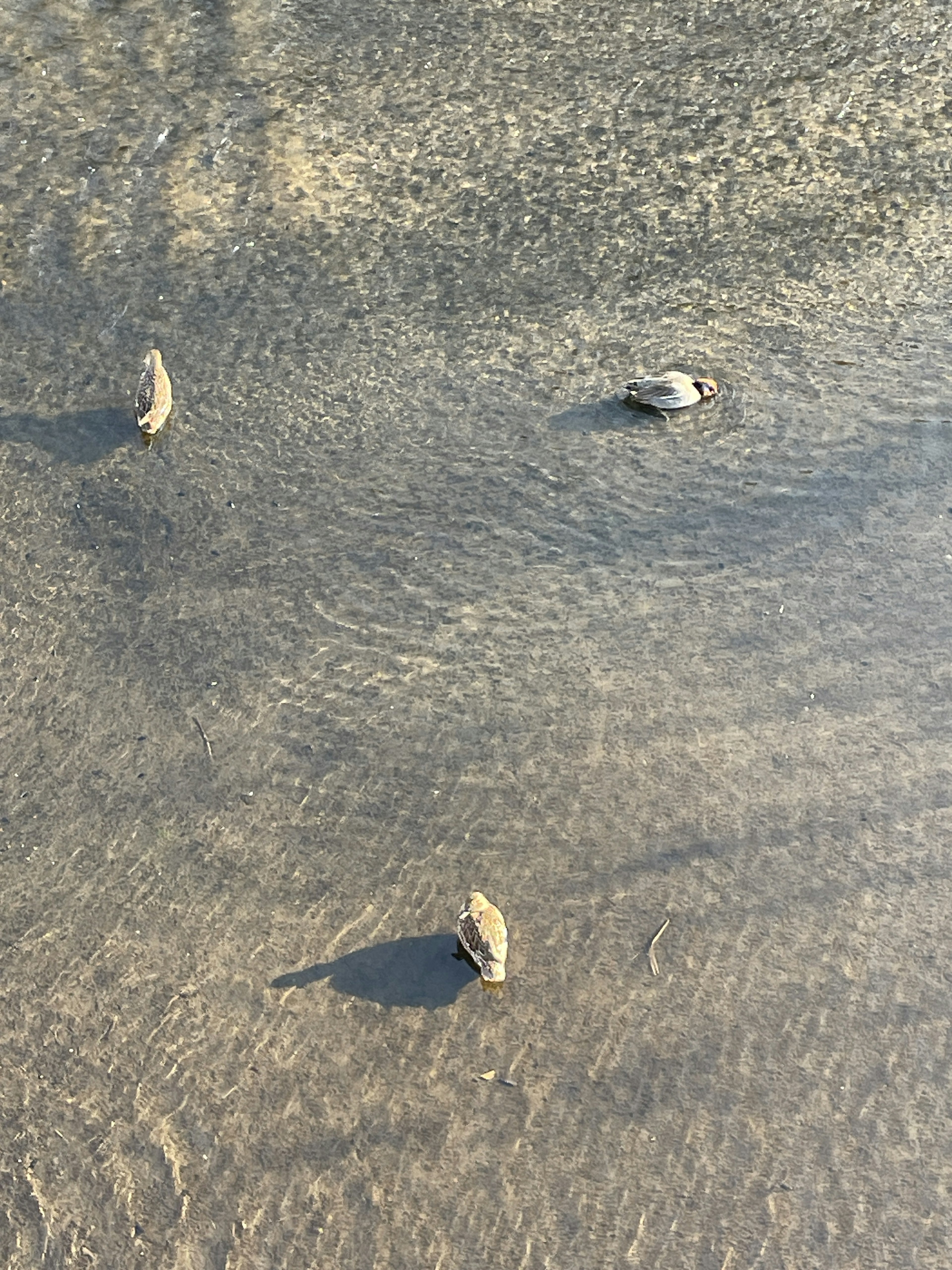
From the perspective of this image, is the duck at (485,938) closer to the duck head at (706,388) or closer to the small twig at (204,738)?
the small twig at (204,738)

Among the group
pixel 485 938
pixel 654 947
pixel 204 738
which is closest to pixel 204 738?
pixel 204 738

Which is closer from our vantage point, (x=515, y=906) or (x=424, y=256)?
(x=515, y=906)

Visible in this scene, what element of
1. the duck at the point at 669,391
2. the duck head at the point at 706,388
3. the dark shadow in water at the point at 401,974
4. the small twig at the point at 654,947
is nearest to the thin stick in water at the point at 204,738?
the dark shadow in water at the point at 401,974

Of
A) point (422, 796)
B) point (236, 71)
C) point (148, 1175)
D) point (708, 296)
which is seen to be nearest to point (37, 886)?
point (148, 1175)

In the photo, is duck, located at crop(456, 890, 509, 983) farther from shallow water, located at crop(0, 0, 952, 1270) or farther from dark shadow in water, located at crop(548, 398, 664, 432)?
dark shadow in water, located at crop(548, 398, 664, 432)

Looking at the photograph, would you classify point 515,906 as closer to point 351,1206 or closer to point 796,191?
point 351,1206

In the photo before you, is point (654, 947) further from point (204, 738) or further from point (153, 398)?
point (153, 398)
